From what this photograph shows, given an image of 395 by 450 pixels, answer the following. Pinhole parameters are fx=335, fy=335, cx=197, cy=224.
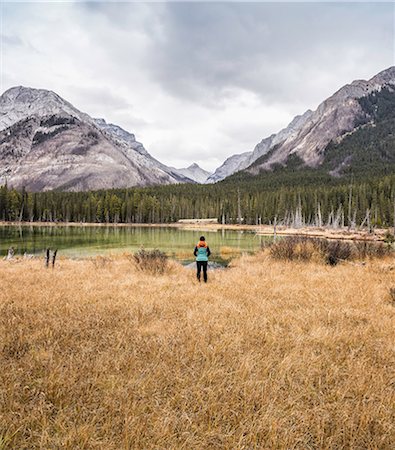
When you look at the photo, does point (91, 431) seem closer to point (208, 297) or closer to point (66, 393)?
point (66, 393)

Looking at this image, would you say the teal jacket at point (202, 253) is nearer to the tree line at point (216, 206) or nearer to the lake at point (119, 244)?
the lake at point (119, 244)

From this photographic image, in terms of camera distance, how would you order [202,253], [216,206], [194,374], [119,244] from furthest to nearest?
[216,206]
[119,244]
[202,253]
[194,374]

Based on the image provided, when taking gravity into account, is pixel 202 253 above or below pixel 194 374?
above

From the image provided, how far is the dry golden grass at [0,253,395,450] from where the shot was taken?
12.9 ft

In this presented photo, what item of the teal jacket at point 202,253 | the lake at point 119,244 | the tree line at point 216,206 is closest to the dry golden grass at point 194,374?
the teal jacket at point 202,253

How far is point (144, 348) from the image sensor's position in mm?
6363

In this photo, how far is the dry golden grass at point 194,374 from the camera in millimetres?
3939

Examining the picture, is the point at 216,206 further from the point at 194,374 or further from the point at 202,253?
the point at 194,374

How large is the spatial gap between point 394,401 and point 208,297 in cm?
723

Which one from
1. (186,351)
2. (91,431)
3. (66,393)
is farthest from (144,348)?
(91,431)

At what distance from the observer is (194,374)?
5387 millimetres

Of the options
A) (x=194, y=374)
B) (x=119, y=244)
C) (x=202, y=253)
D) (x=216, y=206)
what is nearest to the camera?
(x=194, y=374)

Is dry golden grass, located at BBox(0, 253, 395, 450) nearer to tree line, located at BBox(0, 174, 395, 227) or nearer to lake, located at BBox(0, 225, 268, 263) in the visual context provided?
lake, located at BBox(0, 225, 268, 263)

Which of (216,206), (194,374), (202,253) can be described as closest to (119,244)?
(202,253)
